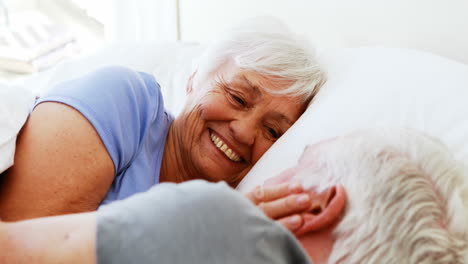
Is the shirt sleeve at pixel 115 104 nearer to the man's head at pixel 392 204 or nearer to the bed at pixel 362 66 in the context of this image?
the bed at pixel 362 66

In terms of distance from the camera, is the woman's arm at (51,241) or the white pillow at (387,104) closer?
the woman's arm at (51,241)

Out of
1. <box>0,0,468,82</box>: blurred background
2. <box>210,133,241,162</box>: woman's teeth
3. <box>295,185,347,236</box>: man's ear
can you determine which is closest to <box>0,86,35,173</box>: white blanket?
<box>210,133,241,162</box>: woman's teeth

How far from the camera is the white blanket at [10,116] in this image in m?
0.76

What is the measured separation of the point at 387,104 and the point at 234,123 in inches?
13.5

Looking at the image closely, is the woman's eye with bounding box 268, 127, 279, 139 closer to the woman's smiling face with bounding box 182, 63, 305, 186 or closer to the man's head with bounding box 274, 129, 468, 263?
the woman's smiling face with bounding box 182, 63, 305, 186

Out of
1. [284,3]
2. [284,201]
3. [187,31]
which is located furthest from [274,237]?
[187,31]

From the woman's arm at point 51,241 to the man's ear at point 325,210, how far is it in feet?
0.87

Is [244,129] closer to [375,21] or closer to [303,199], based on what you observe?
[303,199]

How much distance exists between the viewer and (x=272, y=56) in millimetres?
1062

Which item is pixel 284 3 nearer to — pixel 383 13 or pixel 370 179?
pixel 383 13

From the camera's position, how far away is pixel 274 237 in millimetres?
496

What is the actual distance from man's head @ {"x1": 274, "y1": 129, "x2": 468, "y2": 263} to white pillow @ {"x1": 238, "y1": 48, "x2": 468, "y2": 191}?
0.13 metres

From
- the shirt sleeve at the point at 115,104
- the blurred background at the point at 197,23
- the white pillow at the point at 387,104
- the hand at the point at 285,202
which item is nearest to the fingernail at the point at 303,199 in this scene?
the hand at the point at 285,202

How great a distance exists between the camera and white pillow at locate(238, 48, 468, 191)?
77cm
